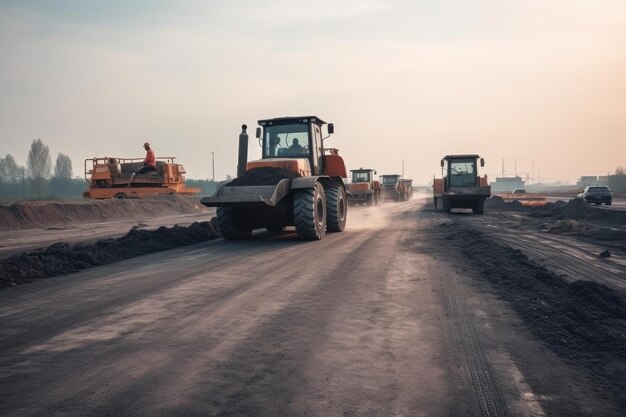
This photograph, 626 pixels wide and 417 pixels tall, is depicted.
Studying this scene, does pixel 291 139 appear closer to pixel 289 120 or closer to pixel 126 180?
pixel 289 120

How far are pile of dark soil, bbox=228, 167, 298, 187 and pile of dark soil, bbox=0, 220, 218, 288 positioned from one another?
2.15 m

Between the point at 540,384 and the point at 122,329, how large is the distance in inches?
144

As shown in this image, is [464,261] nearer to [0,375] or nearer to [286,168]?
[286,168]

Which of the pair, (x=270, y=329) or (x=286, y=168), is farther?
(x=286, y=168)

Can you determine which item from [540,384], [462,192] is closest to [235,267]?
[540,384]

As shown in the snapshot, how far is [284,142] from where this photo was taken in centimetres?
1346

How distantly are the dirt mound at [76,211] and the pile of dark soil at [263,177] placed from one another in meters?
11.7

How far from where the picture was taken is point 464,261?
28.2 feet

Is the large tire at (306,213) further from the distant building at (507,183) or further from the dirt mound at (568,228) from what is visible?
the distant building at (507,183)

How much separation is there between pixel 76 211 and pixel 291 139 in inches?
523

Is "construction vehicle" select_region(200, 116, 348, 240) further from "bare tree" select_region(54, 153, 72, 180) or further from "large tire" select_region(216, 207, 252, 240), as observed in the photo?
"bare tree" select_region(54, 153, 72, 180)

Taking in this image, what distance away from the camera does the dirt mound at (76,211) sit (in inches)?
741

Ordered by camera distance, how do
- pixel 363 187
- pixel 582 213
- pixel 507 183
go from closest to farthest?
pixel 582 213
pixel 363 187
pixel 507 183

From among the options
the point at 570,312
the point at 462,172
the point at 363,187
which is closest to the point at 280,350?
the point at 570,312
